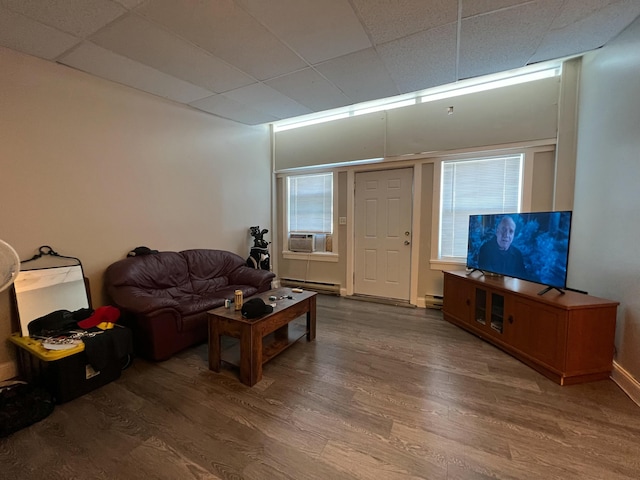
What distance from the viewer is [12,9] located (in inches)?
72.1

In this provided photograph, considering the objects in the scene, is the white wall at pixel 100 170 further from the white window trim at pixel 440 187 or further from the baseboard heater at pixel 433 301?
the baseboard heater at pixel 433 301

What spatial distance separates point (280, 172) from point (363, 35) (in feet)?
10.1

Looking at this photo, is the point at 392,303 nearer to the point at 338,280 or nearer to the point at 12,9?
the point at 338,280

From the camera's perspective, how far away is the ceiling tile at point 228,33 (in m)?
1.87

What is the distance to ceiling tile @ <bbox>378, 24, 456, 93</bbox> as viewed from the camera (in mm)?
2209

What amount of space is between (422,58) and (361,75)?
0.58 meters

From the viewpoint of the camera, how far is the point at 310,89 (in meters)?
3.12

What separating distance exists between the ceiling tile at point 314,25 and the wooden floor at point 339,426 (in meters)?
2.71

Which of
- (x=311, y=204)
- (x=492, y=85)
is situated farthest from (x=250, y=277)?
(x=492, y=85)

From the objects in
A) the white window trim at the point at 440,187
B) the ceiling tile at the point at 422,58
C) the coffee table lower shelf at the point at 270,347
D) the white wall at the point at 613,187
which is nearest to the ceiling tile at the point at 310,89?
the ceiling tile at the point at 422,58

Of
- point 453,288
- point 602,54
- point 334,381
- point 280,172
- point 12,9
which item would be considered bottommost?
point 334,381

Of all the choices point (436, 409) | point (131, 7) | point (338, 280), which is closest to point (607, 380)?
point (436, 409)

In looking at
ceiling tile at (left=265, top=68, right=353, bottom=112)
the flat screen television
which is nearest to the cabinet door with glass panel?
the flat screen television

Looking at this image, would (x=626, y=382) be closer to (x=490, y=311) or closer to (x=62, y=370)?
(x=490, y=311)
